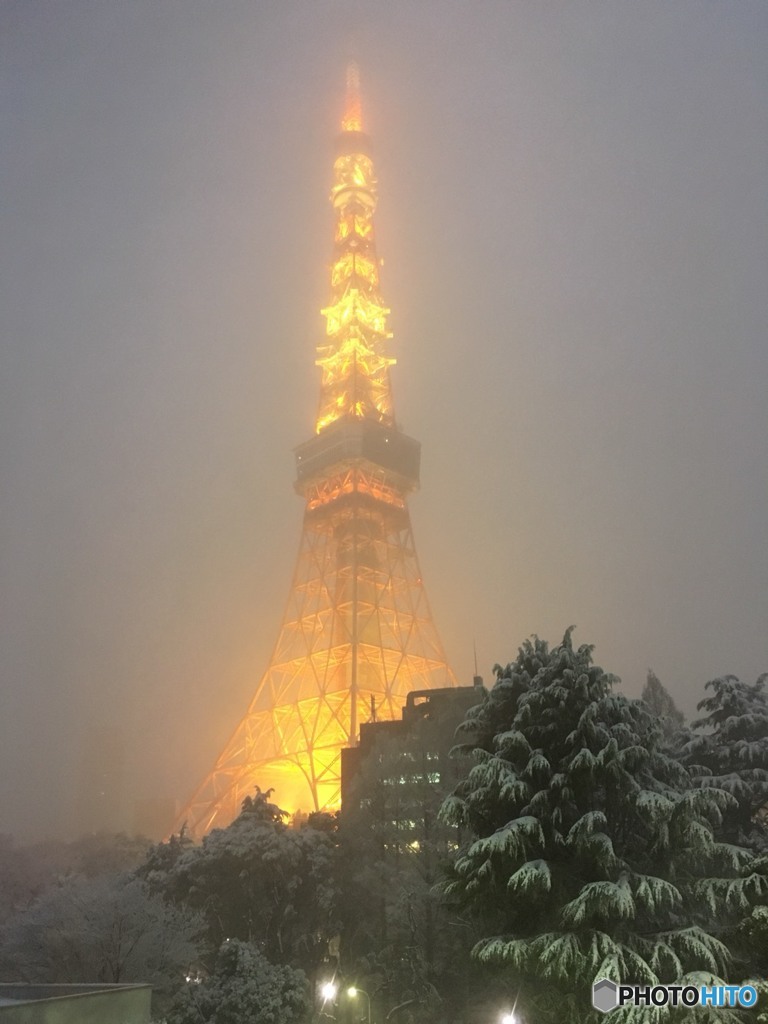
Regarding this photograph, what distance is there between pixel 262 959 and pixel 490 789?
11.7 meters

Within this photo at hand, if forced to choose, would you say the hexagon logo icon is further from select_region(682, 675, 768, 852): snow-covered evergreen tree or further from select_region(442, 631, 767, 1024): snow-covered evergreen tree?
select_region(682, 675, 768, 852): snow-covered evergreen tree

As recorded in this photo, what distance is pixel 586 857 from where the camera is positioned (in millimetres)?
Result: 14203

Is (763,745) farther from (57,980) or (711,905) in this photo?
(57,980)

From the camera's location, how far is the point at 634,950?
13.2 meters

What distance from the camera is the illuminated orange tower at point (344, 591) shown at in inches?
2031

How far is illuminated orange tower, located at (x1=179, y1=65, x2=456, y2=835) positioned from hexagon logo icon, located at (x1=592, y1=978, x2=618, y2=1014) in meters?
34.3

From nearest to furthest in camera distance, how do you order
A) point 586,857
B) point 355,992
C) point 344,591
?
point 586,857, point 355,992, point 344,591

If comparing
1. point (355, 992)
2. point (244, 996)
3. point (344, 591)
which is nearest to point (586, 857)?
point (244, 996)

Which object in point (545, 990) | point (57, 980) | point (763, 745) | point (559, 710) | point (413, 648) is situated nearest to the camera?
point (545, 990)

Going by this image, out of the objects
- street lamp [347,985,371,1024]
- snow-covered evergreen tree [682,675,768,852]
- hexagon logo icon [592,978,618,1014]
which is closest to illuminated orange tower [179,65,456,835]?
street lamp [347,985,371,1024]

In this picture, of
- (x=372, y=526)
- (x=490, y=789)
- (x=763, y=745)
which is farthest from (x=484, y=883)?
(x=372, y=526)

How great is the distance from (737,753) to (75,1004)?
1598 centimetres

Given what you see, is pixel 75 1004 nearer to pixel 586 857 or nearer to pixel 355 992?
pixel 586 857

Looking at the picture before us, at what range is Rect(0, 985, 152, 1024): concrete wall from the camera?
1584cm
